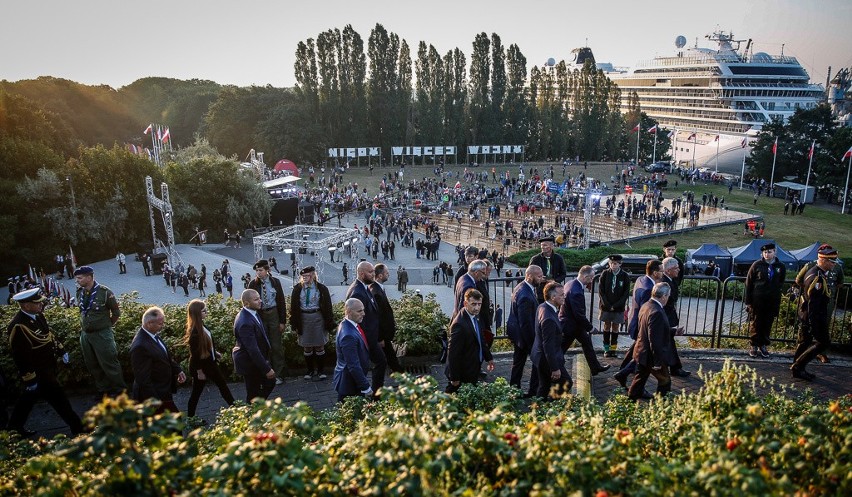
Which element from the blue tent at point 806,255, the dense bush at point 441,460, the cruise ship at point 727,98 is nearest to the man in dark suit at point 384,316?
the dense bush at point 441,460

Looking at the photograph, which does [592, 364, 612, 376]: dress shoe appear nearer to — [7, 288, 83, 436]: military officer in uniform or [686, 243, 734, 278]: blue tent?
[7, 288, 83, 436]: military officer in uniform

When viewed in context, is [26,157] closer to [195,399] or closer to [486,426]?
[195,399]

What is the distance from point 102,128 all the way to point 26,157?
3943 centimetres

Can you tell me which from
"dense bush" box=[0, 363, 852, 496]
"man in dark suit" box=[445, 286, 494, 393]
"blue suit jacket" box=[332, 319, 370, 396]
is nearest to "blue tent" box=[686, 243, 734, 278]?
"man in dark suit" box=[445, 286, 494, 393]

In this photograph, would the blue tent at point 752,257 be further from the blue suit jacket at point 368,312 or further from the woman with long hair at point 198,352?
the woman with long hair at point 198,352

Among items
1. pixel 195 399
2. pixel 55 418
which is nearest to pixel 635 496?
pixel 195 399

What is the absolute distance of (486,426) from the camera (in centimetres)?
301

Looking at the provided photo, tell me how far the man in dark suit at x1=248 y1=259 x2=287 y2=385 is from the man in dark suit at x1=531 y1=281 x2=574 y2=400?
309cm

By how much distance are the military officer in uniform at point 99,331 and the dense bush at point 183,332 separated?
56 cm

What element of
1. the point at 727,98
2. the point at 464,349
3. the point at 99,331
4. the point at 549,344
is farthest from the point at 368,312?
the point at 727,98

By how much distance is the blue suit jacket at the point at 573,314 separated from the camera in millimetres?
6449

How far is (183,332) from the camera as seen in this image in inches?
281

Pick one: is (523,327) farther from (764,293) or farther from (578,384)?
(764,293)

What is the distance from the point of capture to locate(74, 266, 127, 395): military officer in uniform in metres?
6.02
